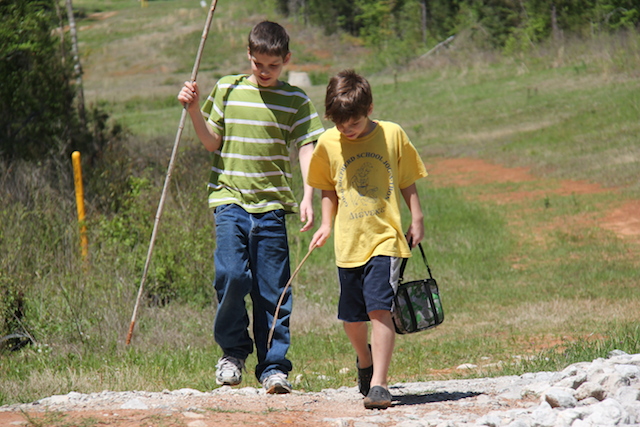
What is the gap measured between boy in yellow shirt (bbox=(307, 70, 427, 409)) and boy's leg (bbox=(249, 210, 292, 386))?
1.61ft

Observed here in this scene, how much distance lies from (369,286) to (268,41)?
1533 mm

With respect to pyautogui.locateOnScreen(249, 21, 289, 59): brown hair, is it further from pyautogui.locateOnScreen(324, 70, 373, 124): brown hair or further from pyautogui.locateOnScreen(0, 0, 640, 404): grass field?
pyautogui.locateOnScreen(0, 0, 640, 404): grass field

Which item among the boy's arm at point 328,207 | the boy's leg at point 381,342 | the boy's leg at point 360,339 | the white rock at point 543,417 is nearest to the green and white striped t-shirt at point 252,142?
the boy's arm at point 328,207

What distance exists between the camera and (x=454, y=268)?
34.3 ft

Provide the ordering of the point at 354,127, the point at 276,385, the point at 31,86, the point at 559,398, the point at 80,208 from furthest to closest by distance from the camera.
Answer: the point at 31,86, the point at 80,208, the point at 276,385, the point at 354,127, the point at 559,398

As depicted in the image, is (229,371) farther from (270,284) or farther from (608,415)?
(608,415)

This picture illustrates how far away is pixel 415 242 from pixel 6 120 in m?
10.0

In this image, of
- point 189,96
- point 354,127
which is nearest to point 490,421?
point 354,127

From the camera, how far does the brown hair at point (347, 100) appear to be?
12.9 ft

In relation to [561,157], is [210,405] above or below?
above

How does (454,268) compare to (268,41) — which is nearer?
(268,41)

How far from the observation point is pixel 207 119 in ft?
15.5

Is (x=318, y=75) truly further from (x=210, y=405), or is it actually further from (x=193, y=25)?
(x=210, y=405)

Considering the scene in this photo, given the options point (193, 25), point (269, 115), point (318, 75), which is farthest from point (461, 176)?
point (193, 25)
